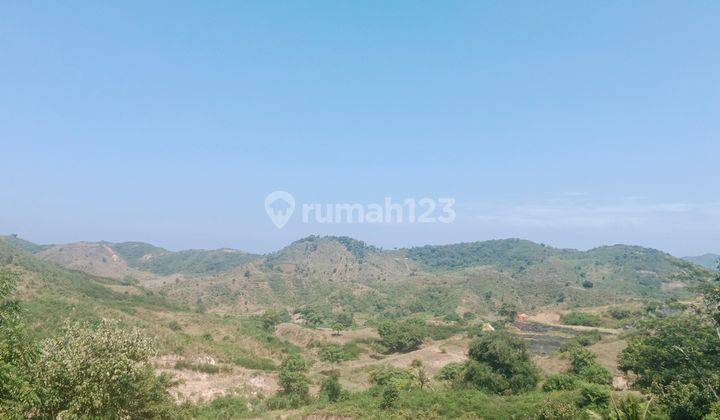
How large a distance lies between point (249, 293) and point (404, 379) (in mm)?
80245

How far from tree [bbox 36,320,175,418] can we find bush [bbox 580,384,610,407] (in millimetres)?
22881

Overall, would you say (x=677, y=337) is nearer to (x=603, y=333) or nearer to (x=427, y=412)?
(x=427, y=412)

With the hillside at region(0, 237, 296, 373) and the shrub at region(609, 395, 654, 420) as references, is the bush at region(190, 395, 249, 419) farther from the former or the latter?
the shrub at region(609, 395, 654, 420)

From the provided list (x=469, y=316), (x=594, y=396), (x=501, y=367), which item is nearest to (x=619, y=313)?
(x=469, y=316)

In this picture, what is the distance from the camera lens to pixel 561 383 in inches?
1169

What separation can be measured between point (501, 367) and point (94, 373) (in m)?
29.0

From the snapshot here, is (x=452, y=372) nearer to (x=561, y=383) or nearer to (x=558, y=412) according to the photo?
(x=561, y=383)

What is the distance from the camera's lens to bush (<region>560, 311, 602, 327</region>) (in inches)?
2916

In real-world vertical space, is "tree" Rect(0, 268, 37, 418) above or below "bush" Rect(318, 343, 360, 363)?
above

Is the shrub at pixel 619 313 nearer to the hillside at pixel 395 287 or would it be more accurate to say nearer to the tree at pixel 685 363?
the hillside at pixel 395 287

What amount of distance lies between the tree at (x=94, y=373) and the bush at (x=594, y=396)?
22881 mm

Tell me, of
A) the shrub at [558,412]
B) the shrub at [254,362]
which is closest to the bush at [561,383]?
the shrub at [558,412]

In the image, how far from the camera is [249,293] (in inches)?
4247

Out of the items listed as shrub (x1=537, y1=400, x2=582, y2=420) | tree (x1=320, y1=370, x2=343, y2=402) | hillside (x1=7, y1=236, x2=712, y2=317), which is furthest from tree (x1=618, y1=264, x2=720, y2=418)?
hillside (x1=7, y1=236, x2=712, y2=317)
